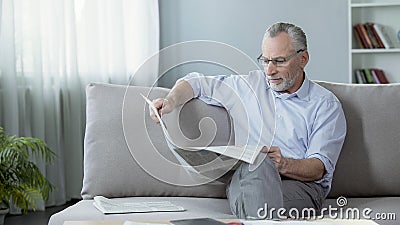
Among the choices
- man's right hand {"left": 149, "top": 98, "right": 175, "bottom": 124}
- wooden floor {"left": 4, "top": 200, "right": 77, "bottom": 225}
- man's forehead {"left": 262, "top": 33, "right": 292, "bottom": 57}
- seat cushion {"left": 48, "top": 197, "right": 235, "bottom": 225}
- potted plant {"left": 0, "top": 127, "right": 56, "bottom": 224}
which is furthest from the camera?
wooden floor {"left": 4, "top": 200, "right": 77, "bottom": 225}

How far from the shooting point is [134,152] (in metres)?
2.78

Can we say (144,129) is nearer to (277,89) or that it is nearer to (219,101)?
(219,101)

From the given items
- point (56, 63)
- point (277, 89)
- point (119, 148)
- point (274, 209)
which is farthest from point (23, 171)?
point (274, 209)

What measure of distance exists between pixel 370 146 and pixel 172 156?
29.4 inches

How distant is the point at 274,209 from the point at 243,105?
687 millimetres

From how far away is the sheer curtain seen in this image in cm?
457

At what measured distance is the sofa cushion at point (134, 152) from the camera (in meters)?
2.75

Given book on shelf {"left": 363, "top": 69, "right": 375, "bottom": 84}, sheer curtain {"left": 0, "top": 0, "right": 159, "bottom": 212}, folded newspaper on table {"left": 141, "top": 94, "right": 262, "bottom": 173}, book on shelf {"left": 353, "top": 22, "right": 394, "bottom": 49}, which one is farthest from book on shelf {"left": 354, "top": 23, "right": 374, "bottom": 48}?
folded newspaper on table {"left": 141, "top": 94, "right": 262, "bottom": 173}

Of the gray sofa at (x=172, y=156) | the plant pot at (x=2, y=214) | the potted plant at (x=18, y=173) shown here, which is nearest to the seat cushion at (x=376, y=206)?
the gray sofa at (x=172, y=156)

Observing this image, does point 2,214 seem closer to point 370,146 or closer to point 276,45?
point 276,45

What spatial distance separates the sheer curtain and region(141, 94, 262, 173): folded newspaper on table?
6.42 ft

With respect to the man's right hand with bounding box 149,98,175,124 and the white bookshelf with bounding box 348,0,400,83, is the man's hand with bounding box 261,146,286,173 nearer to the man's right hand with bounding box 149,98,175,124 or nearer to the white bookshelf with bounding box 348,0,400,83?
the man's right hand with bounding box 149,98,175,124

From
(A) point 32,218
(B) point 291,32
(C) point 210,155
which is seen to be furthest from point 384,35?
(C) point 210,155

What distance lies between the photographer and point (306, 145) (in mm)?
2775
